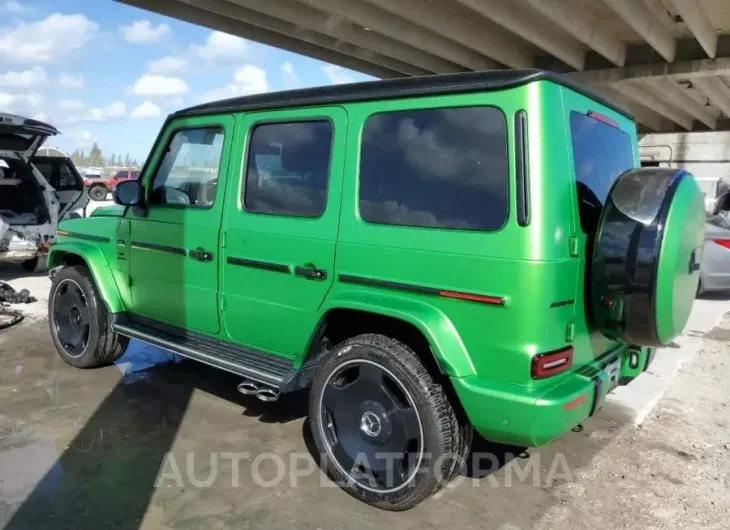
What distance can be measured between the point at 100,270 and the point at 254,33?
9.20m

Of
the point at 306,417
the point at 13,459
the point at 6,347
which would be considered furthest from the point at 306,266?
the point at 6,347

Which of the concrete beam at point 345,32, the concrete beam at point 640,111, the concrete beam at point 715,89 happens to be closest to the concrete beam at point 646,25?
the concrete beam at point 715,89

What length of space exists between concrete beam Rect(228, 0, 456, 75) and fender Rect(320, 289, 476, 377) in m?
8.54

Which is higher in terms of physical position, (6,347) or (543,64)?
(543,64)

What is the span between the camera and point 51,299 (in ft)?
16.7

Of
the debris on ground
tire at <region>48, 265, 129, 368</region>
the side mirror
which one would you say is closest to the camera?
the side mirror

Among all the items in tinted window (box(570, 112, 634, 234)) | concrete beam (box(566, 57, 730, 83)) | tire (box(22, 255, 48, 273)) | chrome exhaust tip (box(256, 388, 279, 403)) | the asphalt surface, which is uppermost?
concrete beam (box(566, 57, 730, 83))

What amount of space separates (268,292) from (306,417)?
111cm

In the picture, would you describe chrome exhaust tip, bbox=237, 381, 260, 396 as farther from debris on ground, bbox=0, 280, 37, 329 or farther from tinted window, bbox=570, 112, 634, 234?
debris on ground, bbox=0, 280, 37, 329

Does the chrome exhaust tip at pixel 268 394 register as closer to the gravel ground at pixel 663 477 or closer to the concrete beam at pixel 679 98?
the gravel ground at pixel 663 477

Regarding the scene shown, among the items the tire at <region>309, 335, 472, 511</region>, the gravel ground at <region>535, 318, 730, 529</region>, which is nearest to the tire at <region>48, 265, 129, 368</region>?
the tire at <region>309, 335, 472, 511</region>

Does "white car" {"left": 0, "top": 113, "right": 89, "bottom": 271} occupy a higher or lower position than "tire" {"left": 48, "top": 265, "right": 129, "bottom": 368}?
higher

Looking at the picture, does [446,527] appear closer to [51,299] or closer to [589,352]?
[589,352]

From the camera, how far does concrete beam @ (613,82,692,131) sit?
1603 centimetres
